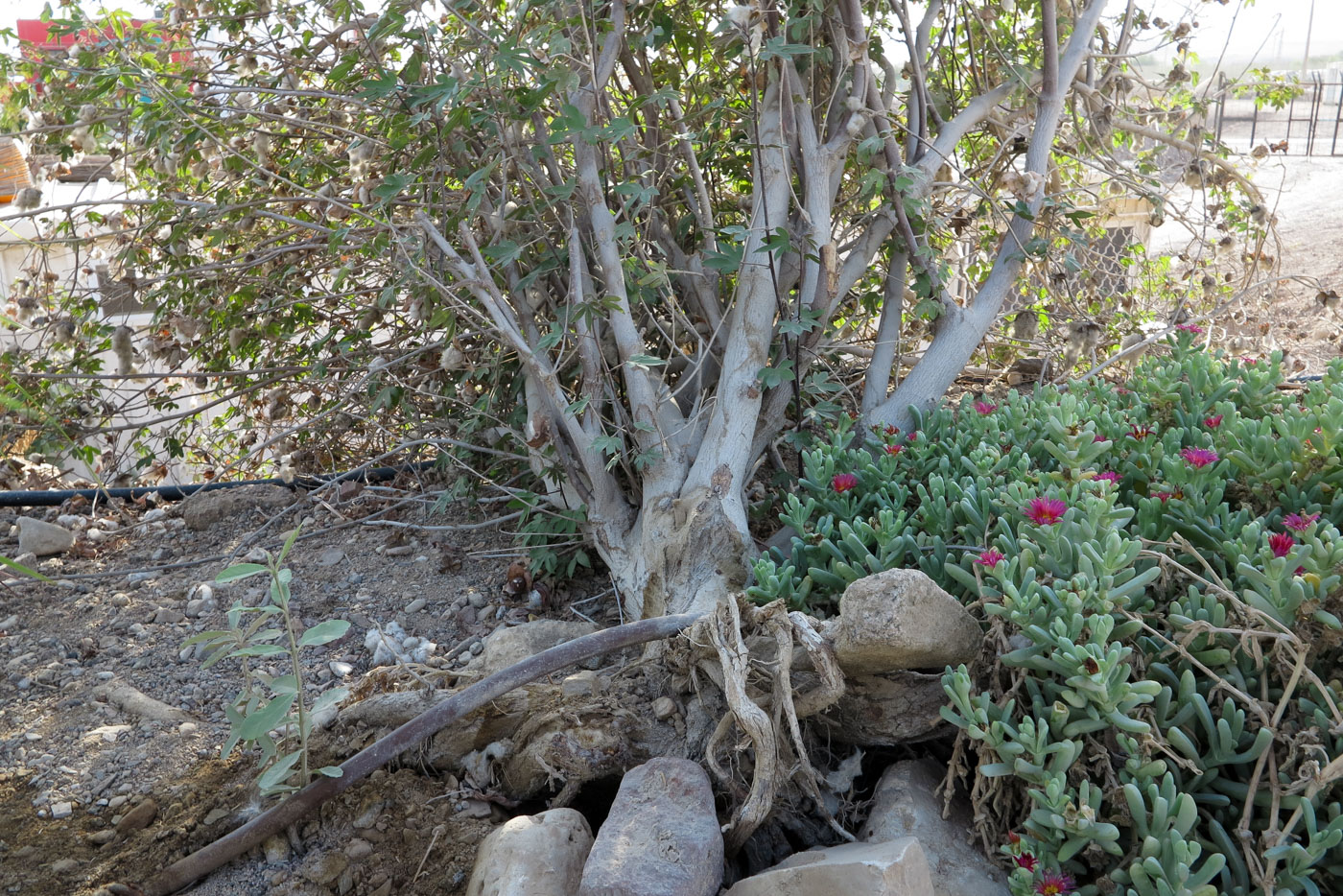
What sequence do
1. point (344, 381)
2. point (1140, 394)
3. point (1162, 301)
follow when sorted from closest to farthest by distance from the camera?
1. point (1140, 394)
2. point (344, 381)
3. point (1162, 301)

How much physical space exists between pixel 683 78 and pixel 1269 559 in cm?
221

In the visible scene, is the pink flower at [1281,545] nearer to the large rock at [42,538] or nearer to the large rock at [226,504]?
the large rock at [226,504]

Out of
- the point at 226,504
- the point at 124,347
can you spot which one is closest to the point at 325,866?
the point at 226,504

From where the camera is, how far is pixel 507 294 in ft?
8.91

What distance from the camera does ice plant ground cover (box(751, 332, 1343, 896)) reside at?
1371 mm

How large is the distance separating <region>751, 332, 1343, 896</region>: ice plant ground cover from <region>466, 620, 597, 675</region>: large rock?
59cm

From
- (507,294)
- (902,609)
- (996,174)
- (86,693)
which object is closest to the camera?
(902,609)

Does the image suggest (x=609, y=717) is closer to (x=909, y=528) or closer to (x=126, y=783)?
(x=909, y=528)

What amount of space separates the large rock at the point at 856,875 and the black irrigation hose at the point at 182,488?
2.32 meters

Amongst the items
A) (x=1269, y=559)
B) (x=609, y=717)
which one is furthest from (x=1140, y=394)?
(x=609, y=717)

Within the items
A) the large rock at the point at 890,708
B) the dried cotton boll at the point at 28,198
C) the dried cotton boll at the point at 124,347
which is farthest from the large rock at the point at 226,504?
the large rock at the point at 890,708

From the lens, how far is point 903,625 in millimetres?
1615

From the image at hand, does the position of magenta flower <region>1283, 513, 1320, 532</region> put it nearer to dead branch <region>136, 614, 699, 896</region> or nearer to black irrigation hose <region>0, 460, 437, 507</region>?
dead branch <region>136, 614, 699, 896</region>

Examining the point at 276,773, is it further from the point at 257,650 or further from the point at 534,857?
the point at 534,857
